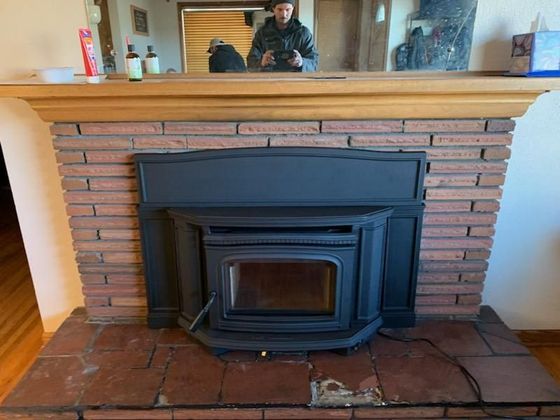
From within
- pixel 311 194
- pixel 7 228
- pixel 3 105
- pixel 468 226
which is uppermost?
pixel 3 105

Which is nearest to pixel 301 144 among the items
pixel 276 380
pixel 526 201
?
pixel 276 380

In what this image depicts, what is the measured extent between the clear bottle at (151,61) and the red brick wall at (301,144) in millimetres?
199

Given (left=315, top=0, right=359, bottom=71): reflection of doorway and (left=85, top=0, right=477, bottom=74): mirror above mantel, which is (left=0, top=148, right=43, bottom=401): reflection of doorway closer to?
(left=85, top=0, right=477, bottom=74): mirror above mantel

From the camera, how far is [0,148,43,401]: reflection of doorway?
1.80 m

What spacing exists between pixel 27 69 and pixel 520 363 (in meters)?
2.01

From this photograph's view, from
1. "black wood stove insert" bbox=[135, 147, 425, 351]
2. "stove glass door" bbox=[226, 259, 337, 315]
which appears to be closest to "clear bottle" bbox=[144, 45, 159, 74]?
"black wood stove insert" bbox=[135, 147, 425, 351]

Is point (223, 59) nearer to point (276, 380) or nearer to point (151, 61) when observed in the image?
point (151, 61)

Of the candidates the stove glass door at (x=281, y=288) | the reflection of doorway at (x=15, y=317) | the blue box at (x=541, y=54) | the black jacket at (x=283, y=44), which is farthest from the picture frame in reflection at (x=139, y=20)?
the reflection of doorway at (x=15, y=317)

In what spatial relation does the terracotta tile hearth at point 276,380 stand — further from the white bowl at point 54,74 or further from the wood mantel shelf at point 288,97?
the white bowl at point 54,74

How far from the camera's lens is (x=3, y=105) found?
162 cm

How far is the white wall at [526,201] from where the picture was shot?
1.51 metres

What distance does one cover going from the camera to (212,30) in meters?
1.50

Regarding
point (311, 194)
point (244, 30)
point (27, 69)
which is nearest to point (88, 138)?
point (27, 69)

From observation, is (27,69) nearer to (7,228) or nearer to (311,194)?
(311,194)
